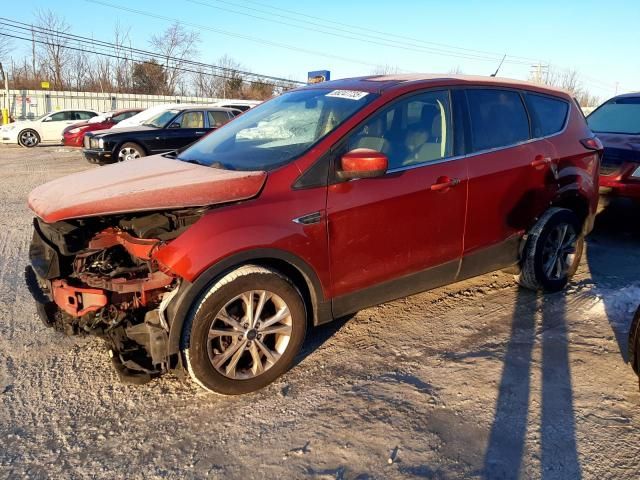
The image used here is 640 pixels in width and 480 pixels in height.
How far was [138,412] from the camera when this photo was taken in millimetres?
3033

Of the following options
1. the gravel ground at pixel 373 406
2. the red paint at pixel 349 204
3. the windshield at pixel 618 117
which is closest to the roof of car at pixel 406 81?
the red paint at pixel 349 204

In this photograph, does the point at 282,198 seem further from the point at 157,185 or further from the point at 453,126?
the point at 453,126

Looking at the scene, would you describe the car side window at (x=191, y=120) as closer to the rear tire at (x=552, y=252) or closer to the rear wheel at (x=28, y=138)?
the rear tire at (x=552, y=252)

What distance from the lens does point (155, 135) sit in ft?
41.9

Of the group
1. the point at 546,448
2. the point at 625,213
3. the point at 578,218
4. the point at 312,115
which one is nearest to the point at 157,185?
the point at 312,115

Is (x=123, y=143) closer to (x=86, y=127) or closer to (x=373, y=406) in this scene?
(x=86, y=127)

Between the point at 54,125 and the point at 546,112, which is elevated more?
the point at 54,125

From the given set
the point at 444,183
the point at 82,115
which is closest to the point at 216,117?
the point at 444,183

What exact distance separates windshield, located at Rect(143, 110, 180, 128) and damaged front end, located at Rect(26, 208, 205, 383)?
10420mm

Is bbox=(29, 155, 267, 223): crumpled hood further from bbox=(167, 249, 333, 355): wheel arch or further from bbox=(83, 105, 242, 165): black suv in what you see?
bbox=(83, 105, 242, 165): black suv

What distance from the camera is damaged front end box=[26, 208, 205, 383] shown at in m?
3.04

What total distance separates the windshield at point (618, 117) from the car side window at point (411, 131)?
4.69 meters

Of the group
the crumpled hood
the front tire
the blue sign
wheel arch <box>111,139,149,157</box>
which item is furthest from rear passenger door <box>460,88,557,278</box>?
wheel arch <box>111,139,149,157</box>

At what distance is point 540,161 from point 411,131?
1.35 metres
